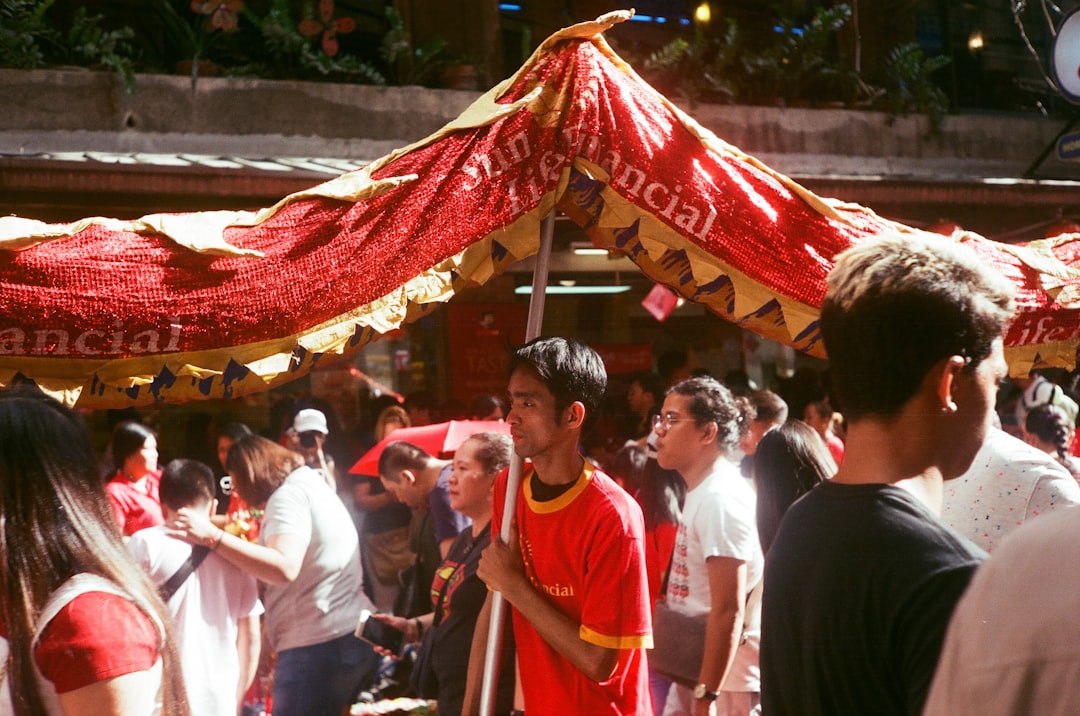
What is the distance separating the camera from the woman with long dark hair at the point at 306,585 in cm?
477

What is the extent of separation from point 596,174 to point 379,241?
25.0 inches

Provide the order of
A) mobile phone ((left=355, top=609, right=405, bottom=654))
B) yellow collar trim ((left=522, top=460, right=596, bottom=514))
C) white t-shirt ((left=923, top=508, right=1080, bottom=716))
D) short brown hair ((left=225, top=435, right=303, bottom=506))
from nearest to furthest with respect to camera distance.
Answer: white t-shirt ((left=923, top=508, right=1080, bottom=716)) < yellow collar trim ((left=522, top=460, right=596, bottom=514)) < mobile phone ((left=355, top=609, right=405, bottom=654)) < short brown hair ((left=225, top=435, right=303, bottom=506))

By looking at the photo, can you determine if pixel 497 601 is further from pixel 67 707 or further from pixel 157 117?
pixel 157 117

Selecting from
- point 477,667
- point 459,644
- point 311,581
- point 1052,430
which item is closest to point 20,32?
point 311,581

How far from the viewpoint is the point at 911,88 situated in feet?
35.7

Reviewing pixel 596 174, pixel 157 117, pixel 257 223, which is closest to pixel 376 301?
pixel 257 223

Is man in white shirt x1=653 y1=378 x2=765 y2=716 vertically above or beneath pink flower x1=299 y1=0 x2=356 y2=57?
beneath

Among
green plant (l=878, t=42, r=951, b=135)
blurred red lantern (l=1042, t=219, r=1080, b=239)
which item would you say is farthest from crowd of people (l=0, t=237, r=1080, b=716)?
green plant (l=878, t=42, r=951, b=135)

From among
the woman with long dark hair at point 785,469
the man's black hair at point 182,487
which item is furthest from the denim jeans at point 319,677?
the woman with long dark hair at point 785,469

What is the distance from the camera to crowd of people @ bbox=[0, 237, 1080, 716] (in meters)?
1.49

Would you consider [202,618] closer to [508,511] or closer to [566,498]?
[508,511]

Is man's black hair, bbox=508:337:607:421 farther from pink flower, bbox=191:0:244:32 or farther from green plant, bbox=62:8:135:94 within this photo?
pink flower, bbox=191:0:244:32

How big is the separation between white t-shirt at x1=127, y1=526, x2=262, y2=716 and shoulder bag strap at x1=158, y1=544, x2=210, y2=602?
0.05 feet

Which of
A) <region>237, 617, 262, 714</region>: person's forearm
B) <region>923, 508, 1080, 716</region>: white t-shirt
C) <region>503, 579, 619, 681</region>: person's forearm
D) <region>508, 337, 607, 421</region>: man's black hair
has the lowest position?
<region>237, 617, 262, 714</region>: person's forearm
